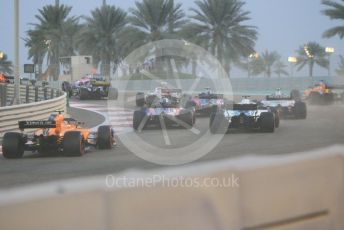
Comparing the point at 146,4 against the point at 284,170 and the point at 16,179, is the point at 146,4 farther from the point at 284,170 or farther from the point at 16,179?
the point at 284,170

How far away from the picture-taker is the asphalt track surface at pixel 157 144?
917 centimetres

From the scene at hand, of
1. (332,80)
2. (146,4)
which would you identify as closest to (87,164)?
(332,80)

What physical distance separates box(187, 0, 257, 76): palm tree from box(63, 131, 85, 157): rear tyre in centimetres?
3512

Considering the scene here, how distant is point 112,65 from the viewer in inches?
2312

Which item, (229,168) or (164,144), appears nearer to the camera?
(229,168)

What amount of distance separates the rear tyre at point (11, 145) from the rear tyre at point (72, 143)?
0.92 metres

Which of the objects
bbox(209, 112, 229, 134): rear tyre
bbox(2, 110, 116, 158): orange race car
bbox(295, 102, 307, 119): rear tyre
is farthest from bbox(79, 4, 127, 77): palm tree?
bbox(2, 110, 116, 158): orange race car

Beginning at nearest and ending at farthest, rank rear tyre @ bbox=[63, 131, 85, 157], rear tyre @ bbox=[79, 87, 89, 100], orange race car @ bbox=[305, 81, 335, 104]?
rear tyre @ bbox=[63, 131, 85, 157] < orange race car @ bbox=[305, 81, 335, 104] < rear tyre @ bbox=[79, 87, 89, 100]

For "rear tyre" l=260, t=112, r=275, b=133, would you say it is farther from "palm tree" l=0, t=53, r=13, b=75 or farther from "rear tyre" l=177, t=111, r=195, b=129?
"palm tree" l=0, t=53, r=13, b=75

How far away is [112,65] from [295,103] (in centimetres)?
3797

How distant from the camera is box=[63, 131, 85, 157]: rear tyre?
11.3m

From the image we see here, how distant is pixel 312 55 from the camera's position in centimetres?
6494

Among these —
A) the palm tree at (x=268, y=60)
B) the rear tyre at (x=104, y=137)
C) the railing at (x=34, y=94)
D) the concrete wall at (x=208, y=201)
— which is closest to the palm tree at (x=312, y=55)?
the palm tree at (x=268, y=60)

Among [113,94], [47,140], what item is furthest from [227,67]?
[47,140]
